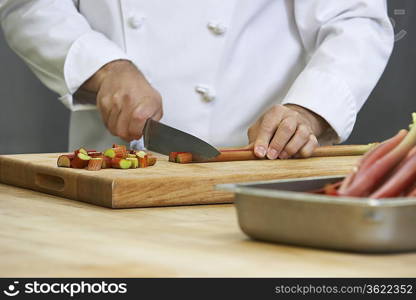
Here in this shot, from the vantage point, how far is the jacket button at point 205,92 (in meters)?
1.96

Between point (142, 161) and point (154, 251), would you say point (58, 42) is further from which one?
point (154, 251)

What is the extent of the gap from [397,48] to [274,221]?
2497mm

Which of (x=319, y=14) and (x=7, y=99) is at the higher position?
(x=319, y=14)


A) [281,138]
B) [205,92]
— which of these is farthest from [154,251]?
[205,92]

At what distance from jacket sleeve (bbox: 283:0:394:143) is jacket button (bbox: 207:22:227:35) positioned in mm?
197

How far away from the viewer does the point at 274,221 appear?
0.94m

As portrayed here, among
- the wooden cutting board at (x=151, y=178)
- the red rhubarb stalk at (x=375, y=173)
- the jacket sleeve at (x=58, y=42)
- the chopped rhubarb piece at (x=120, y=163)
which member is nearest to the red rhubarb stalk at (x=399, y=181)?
the red rhubarb stalk at (x=375, y=173)

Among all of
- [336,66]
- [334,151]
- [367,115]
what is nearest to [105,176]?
[334,151]

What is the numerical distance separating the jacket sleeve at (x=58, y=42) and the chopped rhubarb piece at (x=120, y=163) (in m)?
0.43

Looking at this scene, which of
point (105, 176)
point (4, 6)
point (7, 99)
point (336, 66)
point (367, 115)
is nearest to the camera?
point (105, 176)

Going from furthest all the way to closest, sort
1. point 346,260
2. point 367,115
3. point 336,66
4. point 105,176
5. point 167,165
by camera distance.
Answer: point 367,115, point 336,66, point 167,165, point 105,176, point 346,260

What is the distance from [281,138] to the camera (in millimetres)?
1746

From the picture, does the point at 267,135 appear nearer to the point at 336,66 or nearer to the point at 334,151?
the point at 334,151

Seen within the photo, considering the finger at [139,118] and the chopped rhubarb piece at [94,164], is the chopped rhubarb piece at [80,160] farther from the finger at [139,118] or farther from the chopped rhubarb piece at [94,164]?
the finger at [139,118]
